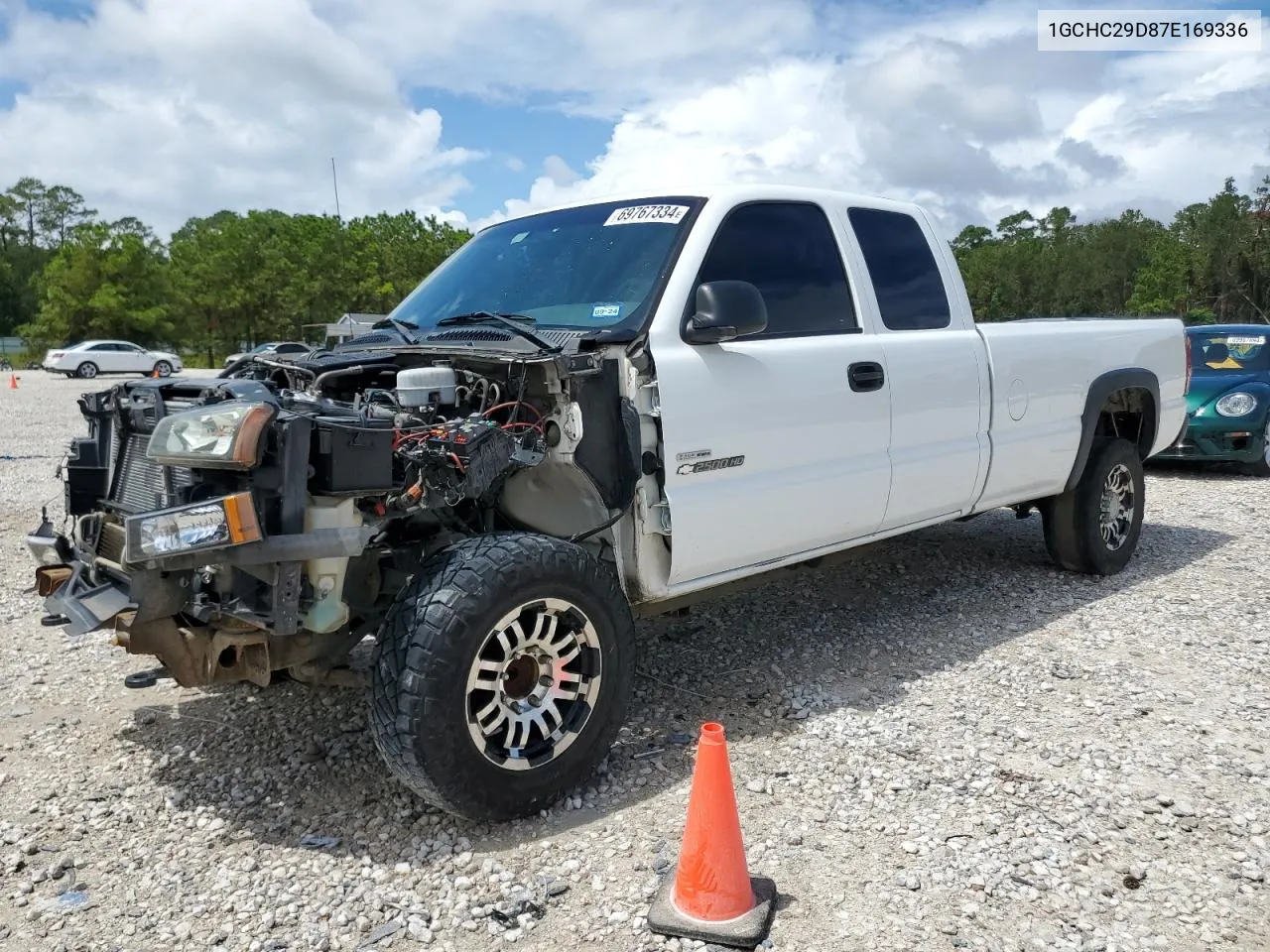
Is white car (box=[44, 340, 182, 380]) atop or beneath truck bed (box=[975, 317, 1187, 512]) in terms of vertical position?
atop

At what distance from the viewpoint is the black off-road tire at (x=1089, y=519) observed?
5.83 m

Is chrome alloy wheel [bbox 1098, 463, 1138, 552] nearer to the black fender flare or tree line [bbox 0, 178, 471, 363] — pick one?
the black fender flare

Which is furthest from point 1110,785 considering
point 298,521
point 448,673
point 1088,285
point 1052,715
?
point 1088,285

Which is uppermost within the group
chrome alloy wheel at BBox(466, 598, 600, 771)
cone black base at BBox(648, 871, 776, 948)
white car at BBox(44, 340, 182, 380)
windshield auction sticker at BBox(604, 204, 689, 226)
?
white car at BBox(44, 340, 182, 380)

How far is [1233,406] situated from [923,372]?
728cm

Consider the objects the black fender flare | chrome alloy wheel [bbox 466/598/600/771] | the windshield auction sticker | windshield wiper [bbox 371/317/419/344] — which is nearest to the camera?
chrome alloy wheel [bbox 466/598/600/771]

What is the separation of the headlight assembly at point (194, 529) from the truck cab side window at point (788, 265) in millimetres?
1894

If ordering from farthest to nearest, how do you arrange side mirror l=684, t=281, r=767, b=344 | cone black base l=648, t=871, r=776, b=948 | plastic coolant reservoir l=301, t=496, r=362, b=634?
side mirror l=684, t=281, r=767, b=344 → plastic coolant reservoir l=301, t=496, r=362, b=634 → cone black base l=648, t=871, r=776, b=948

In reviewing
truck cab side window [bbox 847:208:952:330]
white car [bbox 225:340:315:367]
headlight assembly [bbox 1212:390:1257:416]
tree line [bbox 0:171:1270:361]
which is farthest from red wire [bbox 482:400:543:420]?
tree line [bbox 0:171:1270:361]

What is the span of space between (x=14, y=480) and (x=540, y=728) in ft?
29.3

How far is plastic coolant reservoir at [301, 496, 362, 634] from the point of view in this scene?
2951 mm

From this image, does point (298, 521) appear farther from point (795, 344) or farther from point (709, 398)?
point (795, 344)

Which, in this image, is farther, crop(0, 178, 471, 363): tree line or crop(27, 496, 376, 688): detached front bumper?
crop(0, 178, 471, 363): tree line

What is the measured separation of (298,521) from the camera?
2871mm
